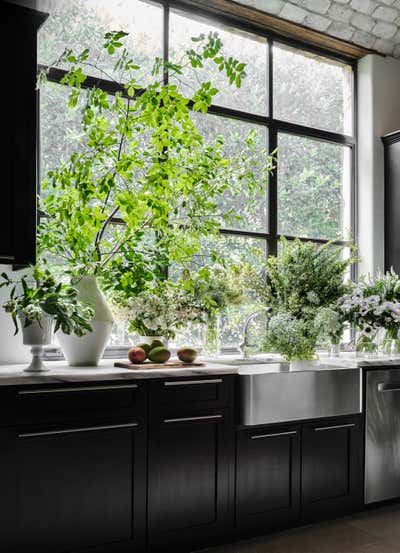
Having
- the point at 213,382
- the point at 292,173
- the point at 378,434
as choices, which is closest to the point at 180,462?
the point at 213,382

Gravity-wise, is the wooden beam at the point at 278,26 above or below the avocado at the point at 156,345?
above

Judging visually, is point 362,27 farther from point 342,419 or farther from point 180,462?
point 180,462

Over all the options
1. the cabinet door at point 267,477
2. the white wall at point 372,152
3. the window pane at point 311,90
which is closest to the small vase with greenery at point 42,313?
the cabinet door at point 267,477

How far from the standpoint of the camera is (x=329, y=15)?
4336mm

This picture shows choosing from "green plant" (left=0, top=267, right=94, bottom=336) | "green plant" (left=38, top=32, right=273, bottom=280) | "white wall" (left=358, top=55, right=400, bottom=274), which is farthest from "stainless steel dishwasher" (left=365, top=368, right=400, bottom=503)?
"green plant" (left=0, top=267, right=94, bottom=336)

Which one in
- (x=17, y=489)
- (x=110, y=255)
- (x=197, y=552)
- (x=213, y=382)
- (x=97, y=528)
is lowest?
(x=197, y=552)

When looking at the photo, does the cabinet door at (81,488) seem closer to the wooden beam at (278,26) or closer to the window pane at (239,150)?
the window pane at (239,150)

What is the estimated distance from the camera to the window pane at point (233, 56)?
396cm

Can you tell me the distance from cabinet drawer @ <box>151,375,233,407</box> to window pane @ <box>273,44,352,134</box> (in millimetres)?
2201

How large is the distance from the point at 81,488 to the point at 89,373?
1.56 feet

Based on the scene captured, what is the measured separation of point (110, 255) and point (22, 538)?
1.48 metres

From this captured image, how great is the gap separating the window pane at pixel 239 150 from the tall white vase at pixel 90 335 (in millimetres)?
1273

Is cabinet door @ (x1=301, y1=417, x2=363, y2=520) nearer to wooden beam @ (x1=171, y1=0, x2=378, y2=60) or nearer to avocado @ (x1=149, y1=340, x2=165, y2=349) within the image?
avocado @ (x1=149, y1=340, x2=165, y2=349)

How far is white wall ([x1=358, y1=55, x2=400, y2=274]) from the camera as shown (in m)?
4.65
